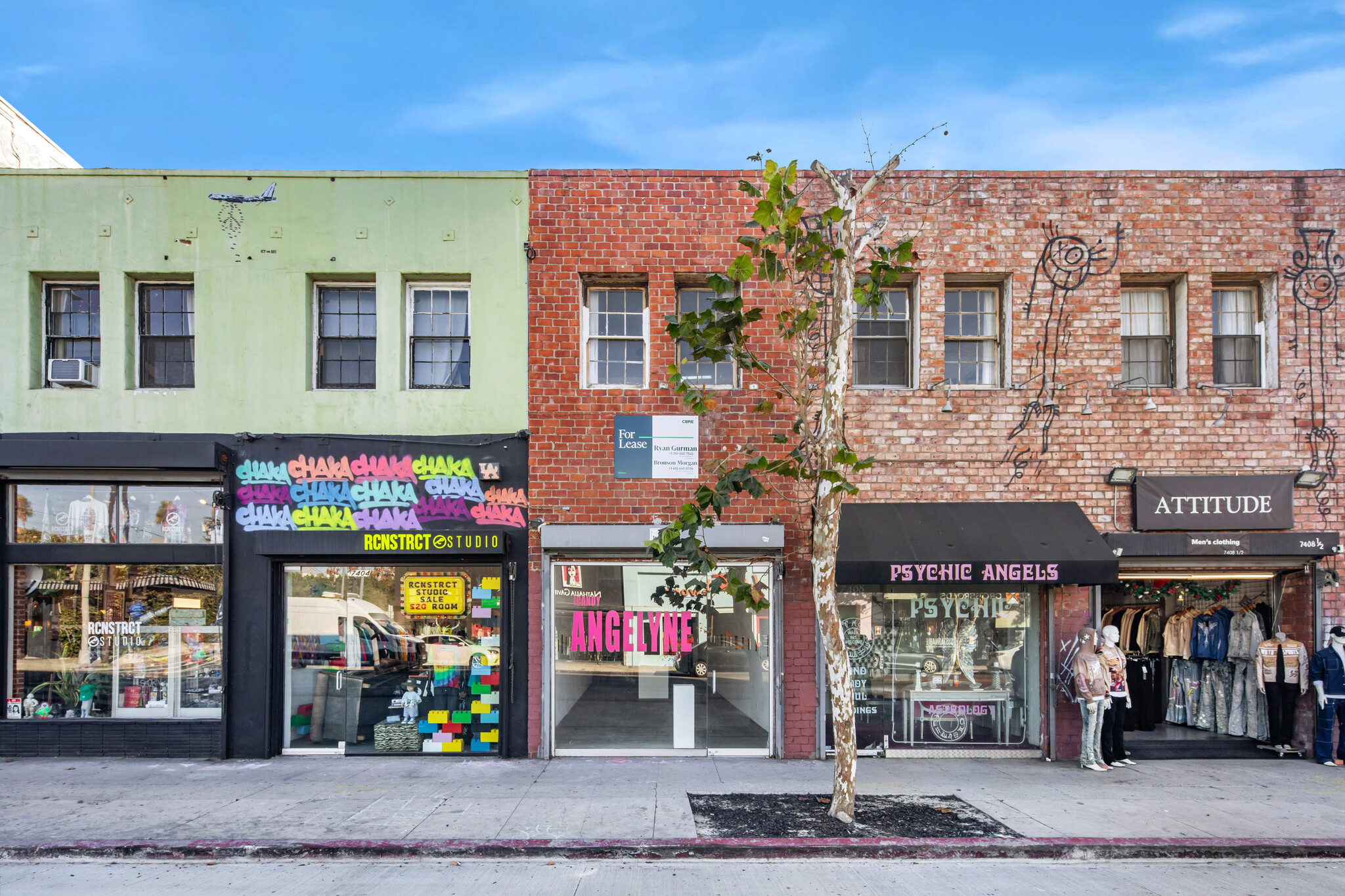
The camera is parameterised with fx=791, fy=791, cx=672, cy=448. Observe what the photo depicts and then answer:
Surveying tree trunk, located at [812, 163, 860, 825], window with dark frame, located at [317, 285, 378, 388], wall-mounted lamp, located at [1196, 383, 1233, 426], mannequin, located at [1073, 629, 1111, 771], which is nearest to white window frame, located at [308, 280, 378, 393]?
window with dark frame, located at [317, 285, 378, 388]

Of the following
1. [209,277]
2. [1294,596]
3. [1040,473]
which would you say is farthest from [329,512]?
[1294,596]

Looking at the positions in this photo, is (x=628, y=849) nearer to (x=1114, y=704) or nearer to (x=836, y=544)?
(x=836, y=544)

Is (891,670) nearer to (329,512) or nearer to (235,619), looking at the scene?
(329,512)

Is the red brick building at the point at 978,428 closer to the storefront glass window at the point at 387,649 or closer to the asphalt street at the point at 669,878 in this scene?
the storefront glass window at the point at 387,649

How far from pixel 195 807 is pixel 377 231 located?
7.24m

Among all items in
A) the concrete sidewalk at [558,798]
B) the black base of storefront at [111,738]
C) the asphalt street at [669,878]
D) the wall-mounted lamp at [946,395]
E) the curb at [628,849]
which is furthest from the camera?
the wall-mounted lamp at [946,395]

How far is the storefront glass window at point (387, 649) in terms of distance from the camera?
35.0ft

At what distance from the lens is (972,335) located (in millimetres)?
11078

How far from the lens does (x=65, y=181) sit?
424 inches

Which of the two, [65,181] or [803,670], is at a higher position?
[65,181]

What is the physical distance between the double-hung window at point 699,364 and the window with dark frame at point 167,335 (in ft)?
22.0

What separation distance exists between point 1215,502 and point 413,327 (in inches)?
438

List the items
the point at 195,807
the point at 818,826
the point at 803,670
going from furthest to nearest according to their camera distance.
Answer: the point at 803,670, the point at 195,807, the point at 818,826

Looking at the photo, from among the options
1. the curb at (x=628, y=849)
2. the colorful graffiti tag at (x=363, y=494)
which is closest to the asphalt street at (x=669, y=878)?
the curb at (x=628, y=849)
